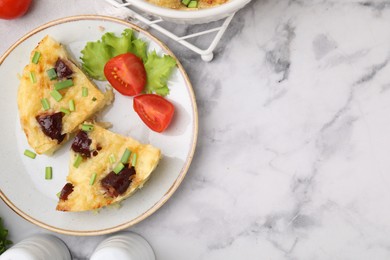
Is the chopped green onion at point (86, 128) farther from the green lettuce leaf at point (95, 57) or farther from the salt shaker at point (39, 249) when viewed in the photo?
the salt shaker at point (39, 249)

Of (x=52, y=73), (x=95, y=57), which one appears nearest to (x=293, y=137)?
(x=95, y=57)

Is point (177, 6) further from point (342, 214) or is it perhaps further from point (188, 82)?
point (342, 214)

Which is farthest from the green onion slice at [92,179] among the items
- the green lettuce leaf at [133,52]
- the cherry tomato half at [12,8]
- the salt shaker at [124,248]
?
the cherry tomato half at [12,8]

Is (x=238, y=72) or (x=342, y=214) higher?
(x=238, y=72)

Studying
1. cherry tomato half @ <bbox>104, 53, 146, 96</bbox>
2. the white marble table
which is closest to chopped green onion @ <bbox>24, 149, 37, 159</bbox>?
cherry tomato half @ <bbox>104, 53, 146, 96</bbox>

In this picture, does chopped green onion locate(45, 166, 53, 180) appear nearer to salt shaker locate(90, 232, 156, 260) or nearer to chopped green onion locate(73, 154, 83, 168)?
chopped green onion locate(73, 154, 83, 168)

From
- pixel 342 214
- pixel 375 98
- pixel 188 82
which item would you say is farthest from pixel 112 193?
pixel 375 98

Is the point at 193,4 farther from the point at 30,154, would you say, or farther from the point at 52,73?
the point at 30,154

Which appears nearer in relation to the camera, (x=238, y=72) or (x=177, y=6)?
(x=177, y=6)
